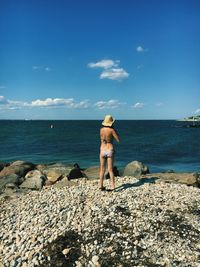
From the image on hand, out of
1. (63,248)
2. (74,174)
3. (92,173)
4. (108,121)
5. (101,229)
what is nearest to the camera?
(63,248)

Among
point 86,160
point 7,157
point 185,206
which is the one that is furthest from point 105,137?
point 7,157

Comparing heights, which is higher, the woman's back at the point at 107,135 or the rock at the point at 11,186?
the woman's back at the point at 107,135

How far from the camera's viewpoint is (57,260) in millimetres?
9117

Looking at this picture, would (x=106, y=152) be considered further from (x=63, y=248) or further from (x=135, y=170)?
(x=135, y=170)

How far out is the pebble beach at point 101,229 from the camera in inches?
359

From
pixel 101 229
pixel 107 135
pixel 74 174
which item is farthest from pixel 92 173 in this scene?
pixel 101 229

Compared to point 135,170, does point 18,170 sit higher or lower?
lower

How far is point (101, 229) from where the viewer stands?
1032cm

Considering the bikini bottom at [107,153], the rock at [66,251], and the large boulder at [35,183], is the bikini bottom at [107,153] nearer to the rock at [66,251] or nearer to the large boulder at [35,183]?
the large boulder at [35,183]

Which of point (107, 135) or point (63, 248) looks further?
point (107, 135)

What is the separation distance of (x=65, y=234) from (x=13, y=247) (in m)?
1.49

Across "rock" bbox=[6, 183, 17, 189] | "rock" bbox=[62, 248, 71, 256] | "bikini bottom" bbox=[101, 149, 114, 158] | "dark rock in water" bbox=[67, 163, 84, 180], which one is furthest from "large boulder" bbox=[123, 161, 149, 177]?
"rock" bbox=[62, 248, 71, 256]

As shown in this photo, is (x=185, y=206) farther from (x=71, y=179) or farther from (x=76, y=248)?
(x=71, y=179)

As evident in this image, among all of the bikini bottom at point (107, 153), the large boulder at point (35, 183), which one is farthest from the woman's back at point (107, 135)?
the large boulder at point (35, 183)
